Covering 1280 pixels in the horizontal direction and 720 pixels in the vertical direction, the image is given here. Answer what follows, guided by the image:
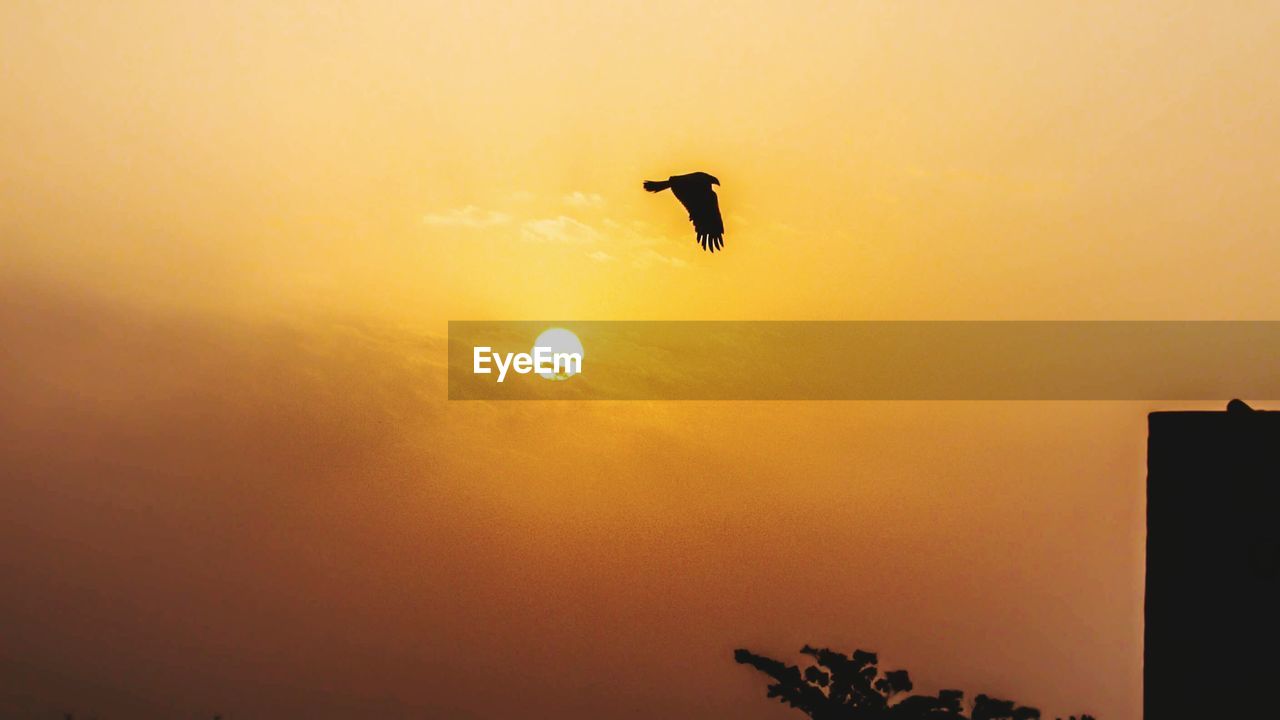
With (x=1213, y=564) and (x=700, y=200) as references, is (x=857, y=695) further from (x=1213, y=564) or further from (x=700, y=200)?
(x=700, y=200)

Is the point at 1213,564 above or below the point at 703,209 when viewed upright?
below

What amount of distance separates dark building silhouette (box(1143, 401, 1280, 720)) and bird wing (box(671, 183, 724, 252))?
371 centimetres

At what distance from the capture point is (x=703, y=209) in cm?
695

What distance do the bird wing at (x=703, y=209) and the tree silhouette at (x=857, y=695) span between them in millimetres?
3566

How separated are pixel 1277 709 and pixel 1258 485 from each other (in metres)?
0.84

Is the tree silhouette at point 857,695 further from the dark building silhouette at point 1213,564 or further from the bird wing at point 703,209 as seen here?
the bird wing at point 703,209

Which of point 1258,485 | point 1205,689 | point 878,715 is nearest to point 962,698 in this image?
point 878,715

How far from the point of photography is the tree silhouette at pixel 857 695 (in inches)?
167

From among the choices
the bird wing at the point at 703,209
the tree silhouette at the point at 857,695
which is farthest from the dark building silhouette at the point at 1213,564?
the bird wing at the point at 703,209

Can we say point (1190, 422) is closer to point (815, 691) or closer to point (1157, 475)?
point (1157, 475)

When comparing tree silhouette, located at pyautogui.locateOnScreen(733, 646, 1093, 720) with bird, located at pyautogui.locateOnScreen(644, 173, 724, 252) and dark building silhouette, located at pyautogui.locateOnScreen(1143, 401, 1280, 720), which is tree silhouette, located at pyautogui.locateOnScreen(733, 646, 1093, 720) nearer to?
dark building silhouette, located at pyautogui.locateOnScreen(1143, 401, 1280, 720)

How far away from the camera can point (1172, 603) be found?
3857 mm

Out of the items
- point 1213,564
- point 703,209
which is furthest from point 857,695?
point 703,209

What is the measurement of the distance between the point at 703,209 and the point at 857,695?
12.6 feet
